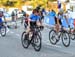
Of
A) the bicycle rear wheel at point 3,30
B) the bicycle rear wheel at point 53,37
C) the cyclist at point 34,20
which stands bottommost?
the bicycle rear wheel at point 3,30

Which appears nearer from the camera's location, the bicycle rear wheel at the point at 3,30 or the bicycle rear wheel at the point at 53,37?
the bicycle rear wheel at the point at 53,37

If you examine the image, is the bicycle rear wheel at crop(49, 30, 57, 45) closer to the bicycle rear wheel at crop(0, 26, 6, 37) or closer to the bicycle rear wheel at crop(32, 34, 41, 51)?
the bicycle rear wheel at crop(32, 34, 41, 51)

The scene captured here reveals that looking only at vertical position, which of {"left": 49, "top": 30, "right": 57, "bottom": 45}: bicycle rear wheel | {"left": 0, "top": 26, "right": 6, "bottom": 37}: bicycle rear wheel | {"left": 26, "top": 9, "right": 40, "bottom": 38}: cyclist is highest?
{"left": 26, "top": 9, "right": 40, "bottom": 38}: cyclist

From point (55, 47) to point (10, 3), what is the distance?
45173 millimetres

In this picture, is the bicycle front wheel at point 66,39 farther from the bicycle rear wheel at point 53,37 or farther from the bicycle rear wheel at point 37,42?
the bicycle rear wheel at point 37,42

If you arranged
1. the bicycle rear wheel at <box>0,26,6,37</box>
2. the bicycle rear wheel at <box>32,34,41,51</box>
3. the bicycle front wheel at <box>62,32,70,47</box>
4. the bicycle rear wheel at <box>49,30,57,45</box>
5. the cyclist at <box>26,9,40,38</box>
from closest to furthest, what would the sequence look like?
1. the bicycle rear wheel at <box>32,34,41,51</box>
2. the cyclist at <box>26,9,40,38</box>
3. the bicycle front wheel at <box>62,32,70,47</box>
4. the bicycle rear wheel at <box>49,30,57,45</box>
5. the bicycle rear wheel at <box>0,26,6,37</box>

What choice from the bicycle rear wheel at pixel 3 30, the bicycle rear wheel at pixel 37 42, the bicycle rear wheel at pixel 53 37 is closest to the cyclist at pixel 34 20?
the bicycle rear wheel at pixel 37 42

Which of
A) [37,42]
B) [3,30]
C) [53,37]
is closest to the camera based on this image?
[37,42]

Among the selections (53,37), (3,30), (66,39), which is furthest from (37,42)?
(3,30)

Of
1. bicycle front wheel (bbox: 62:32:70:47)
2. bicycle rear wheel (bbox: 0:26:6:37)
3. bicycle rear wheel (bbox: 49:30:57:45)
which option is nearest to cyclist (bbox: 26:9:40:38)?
bicycle front wheel (bbox: 62:32:70:47)

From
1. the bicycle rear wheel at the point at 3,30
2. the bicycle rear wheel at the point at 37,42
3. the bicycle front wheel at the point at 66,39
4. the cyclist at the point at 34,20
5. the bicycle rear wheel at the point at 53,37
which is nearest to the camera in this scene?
the bicycle rear wheel at the point at 37,42

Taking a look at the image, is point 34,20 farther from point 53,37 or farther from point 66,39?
point 53,37

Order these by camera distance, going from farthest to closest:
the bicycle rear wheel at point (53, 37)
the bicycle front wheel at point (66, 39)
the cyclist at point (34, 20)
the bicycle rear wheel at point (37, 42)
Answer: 1. the bicycle rear wheel at point (53, 37)
2. the bicycle front wheel at point (66, 39)
3. the cyclist at point (34, 20)
4. the bicycle rear wheel at point (37, 42)

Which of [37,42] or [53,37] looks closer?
[37,42]
